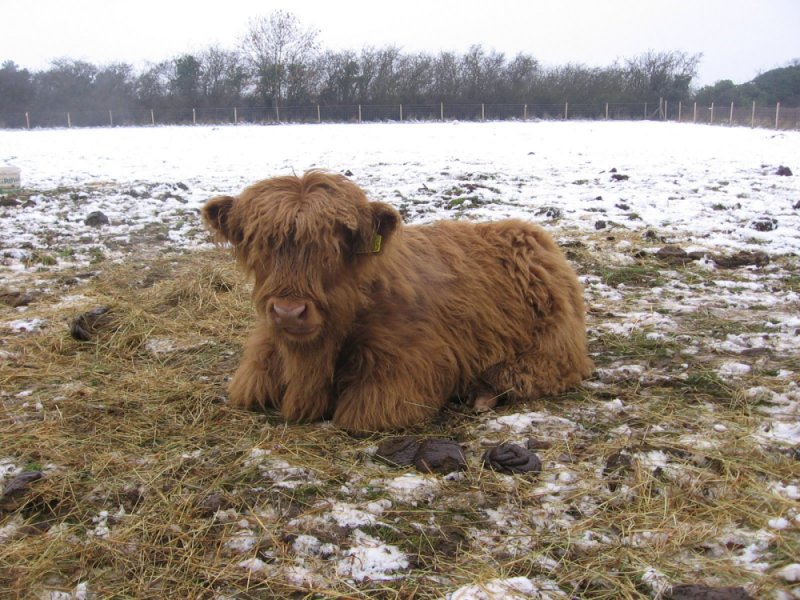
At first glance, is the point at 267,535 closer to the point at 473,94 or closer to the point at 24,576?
the point at 24,576

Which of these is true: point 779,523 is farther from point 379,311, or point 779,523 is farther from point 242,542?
point 379,311

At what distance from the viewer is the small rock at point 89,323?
4.34 m

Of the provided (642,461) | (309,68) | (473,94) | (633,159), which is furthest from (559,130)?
(642,461)

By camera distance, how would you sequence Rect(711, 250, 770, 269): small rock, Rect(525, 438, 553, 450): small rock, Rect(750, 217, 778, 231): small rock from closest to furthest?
Rect(525, 438, 553, 450): small rock, Rect(711, 250, 770, 269): small rock, Rect(750, 217, 778, 231): small rock

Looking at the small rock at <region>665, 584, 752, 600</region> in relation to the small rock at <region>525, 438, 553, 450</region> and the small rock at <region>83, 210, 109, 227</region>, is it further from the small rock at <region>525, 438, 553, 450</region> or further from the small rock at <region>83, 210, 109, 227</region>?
the small rock at <region>83, 210, 109, 227</region>

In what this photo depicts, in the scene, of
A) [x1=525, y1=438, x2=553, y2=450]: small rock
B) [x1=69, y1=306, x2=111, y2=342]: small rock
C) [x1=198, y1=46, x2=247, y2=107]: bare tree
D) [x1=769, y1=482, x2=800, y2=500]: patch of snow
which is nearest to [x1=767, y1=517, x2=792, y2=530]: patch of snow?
[x1=769, y1=482, x2=800, y2=500]: patch of snow

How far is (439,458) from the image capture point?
2.75m

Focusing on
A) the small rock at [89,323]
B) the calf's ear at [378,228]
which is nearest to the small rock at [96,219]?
the small rock at [89,323]

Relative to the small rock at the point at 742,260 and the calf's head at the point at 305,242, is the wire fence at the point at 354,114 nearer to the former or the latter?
the small rock at the point at 742,260

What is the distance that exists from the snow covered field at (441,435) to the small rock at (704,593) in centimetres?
4

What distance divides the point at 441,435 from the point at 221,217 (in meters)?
1.56

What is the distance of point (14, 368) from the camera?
3.84m

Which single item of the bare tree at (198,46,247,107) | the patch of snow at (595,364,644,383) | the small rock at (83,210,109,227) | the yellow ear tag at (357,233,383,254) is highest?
the bare tree at (198,46,247,107)

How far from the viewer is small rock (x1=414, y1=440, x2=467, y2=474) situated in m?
2.72
